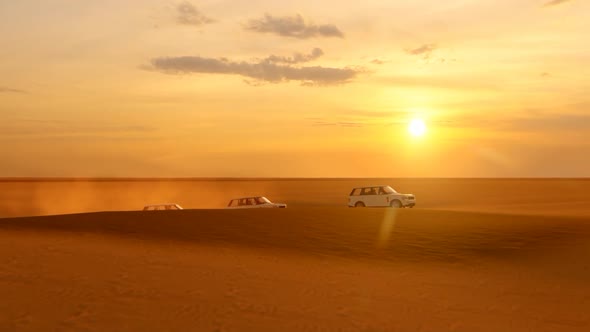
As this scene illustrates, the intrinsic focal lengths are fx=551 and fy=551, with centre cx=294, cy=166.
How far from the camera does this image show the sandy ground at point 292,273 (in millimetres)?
9164

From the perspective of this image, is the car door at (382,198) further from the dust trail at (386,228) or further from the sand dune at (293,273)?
the sand dune at (293,273)

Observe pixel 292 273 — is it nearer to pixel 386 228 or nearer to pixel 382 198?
pixel 386 228

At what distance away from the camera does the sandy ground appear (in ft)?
30.1

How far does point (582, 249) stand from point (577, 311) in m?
7.19

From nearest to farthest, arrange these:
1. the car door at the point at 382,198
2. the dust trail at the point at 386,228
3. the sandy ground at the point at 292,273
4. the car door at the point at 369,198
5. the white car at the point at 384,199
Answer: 1. the sandy ground at the point at 292,273
2. the dust trail at the point at 386,228
3. the white car at the point at 384,199
4. the car door at the point at 382,198
5. the car door at the point at 369,198

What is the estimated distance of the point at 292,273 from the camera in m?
13.1

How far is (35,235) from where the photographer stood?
1769 centimetres

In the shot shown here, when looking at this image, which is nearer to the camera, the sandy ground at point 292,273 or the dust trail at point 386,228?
the sandy ground at point 292,273

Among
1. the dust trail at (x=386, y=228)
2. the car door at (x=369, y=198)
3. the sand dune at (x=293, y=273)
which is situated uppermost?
the car door at (x=369, y=198)

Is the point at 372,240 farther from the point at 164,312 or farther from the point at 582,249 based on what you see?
the point at 164,312

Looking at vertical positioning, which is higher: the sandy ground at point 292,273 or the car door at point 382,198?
the car door at point 382,198

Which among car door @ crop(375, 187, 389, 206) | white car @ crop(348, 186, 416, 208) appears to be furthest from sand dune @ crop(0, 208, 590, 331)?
car door @ crop(375, 187, 389, 206)

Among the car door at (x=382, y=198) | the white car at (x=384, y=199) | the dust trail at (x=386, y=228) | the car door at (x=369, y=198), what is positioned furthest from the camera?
the car door at (x=369, y=198)

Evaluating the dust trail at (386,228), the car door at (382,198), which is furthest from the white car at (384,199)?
the dust trail at (386,228)
